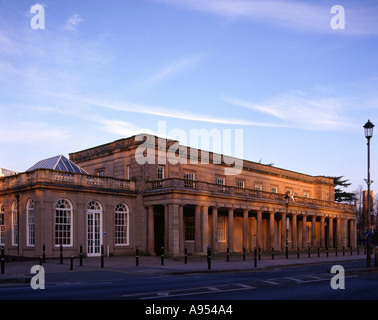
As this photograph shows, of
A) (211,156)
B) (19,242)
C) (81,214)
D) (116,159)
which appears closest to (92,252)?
(81,214)

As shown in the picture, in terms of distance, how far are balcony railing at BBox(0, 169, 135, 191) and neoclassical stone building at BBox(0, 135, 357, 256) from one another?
65 mm

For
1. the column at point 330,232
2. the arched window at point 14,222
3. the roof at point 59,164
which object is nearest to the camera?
the arched window at point 14,222

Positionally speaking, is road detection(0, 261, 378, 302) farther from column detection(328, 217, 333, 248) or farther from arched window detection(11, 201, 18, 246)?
column detection(328, 217, 333, 248)

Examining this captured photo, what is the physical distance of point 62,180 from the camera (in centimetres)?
3209

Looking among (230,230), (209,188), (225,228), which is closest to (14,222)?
(209,188)

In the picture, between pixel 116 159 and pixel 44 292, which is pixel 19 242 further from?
pixel 44 292

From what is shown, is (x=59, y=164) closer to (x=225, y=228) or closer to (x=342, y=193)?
(x=225, y=228)

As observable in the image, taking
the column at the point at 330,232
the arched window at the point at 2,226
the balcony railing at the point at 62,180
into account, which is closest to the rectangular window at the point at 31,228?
the balcony railing at the point at 62,180

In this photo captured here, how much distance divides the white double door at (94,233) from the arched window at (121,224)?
6.04ft

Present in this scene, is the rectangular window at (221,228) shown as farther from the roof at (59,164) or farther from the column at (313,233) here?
the roof at (59,164)

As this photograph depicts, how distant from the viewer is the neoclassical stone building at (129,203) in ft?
104

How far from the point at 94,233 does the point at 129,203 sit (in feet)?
13.9
